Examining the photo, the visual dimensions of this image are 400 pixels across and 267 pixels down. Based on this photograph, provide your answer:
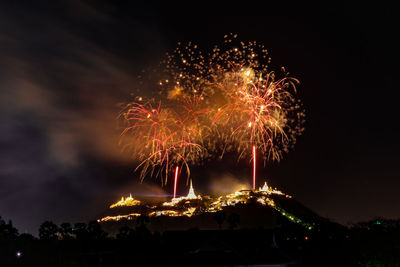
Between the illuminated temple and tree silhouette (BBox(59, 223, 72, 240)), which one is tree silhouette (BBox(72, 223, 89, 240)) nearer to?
tree silhouette (BBox(59, 223, 72, 240))

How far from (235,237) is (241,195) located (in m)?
124

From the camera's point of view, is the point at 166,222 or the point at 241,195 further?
the point at 241,195

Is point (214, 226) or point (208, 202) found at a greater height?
point (208, 202)

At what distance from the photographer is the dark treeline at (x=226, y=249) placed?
46.8m

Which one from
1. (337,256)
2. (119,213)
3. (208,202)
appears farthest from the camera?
(119,213)

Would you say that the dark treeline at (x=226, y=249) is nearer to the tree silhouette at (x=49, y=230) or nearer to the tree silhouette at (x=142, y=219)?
the tree silhouette at (x=142, y=219)

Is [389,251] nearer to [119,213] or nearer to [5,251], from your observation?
[5,251]

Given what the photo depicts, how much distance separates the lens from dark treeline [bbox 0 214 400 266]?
153 feet

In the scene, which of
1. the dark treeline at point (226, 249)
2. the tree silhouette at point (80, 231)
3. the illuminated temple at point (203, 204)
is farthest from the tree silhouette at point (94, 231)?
the illuminated temple at point (203, 204)

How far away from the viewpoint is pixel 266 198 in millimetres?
176125

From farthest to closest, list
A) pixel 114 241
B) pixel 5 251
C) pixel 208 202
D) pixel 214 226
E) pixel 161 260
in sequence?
1. pixel 208 202
2. pixel 214 226
3. pixel 114 241
4. pixel 5 251
5. pixel 161 260

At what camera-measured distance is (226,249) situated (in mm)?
45188

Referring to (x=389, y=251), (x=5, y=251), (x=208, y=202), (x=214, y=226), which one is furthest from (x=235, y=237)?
(x=208, y=202)

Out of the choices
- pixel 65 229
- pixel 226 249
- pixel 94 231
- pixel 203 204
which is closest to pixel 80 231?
pixel 94 231
